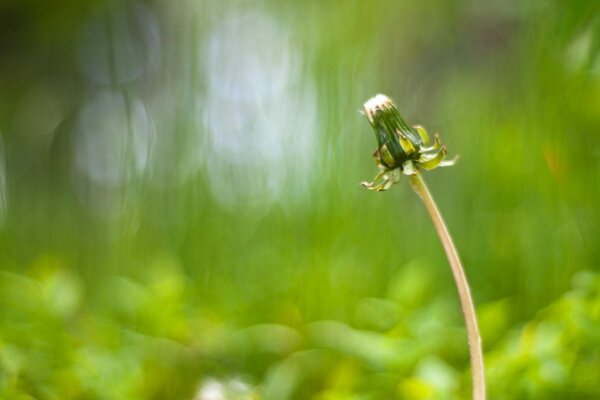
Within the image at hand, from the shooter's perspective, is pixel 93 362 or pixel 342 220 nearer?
pixel 93 362

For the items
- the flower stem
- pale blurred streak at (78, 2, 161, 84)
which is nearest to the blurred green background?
the flower stem

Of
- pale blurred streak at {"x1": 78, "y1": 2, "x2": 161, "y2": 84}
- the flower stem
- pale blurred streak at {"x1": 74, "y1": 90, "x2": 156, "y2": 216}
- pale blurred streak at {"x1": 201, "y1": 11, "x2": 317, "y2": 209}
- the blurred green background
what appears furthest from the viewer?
pale blurred streak at {"x1": 78, "y1": 2, "x2": 161, "y2": 84}

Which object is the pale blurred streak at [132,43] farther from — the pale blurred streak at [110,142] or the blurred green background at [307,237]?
the blurred green background at [307,237]

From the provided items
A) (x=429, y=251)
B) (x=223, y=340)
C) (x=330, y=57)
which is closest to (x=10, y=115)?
(x=330, y=57)

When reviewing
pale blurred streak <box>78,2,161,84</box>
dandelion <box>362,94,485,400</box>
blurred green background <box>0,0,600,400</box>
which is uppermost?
pale blurred streak <box>78,2,161,84</box>

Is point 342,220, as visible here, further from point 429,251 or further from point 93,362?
point 93,362

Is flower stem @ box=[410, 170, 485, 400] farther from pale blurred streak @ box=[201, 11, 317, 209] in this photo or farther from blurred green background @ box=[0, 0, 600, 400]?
pale blurred streak @ box=[201, 11, 317, 209]

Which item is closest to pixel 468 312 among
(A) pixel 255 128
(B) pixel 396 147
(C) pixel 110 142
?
(B) pixel 396 147

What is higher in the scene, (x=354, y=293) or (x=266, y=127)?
(x=266, y=127)

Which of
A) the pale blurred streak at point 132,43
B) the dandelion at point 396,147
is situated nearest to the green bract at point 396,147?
the dandelion at point 396,147
